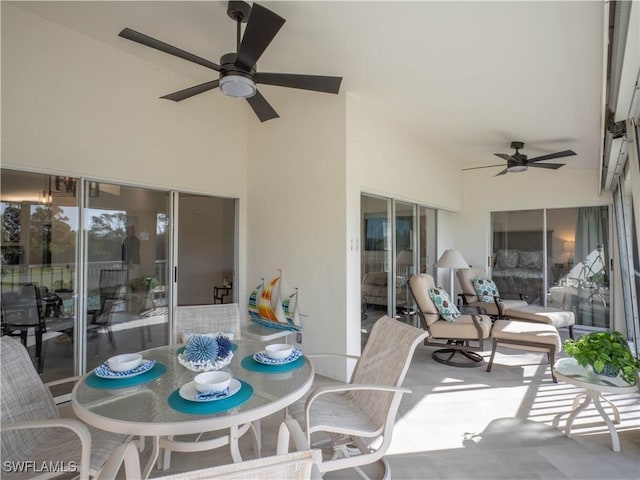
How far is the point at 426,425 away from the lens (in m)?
2.81

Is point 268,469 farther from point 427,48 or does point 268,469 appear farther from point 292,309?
point 292,309

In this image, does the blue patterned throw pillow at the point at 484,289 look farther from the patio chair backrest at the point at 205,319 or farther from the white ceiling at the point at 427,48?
the patio chair backrest at the point at 205,319

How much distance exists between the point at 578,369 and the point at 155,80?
472 cm

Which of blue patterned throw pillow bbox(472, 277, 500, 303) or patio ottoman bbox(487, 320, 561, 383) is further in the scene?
blue patterned throw pillow bbox(472, 277, 500, 303)

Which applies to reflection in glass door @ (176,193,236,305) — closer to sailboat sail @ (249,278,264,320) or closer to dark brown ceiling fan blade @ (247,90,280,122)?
sailboat sail @ (249,278,264,320)

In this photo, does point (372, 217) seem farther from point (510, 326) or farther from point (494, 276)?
point (494, 276)

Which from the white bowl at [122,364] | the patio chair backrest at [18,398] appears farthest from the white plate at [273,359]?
the patio chair backrest at [18,398]

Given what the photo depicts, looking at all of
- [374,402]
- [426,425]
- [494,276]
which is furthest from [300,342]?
[494,276]

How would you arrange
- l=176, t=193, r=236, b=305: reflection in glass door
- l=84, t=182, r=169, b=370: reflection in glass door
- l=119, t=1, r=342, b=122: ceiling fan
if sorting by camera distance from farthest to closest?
l=176, t=193, r=236, b=305: reflection in glass door < l=84, t=182, r=169, b=370: reflection in glass door < l=119, t=1, r=342, b=122: ceiling fan

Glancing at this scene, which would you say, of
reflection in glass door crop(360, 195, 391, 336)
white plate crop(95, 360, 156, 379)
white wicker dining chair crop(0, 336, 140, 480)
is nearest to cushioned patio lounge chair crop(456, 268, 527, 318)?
reflection in glass door crop(360, 195, 391, 336)

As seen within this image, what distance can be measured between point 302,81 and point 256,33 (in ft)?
1.84

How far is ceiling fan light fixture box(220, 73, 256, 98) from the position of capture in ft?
7.59

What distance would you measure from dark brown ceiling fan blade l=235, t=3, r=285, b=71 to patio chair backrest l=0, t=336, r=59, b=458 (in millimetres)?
2030

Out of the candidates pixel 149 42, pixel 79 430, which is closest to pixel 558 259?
pixel 149 42
